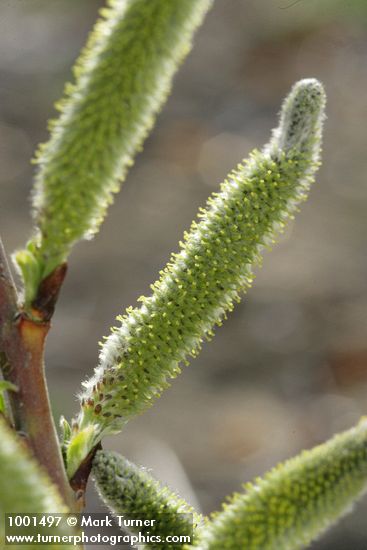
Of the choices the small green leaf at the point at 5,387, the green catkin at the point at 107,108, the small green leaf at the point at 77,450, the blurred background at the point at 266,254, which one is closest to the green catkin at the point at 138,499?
the small green leaf at the point at 77,450

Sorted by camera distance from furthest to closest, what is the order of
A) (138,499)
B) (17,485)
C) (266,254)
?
(266,254)
(138,499)
(17,485)

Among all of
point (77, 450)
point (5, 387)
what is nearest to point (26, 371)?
point (5, 387)

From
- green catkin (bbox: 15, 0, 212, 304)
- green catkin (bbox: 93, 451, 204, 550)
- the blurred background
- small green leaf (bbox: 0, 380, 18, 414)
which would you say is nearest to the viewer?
green catkin (bbox: 15, 0, 212, 304)

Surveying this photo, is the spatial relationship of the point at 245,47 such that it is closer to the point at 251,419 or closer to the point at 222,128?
the point at 222,128

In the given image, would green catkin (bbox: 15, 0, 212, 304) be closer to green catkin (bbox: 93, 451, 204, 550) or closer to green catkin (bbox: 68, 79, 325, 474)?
green catkin (bbox: 68, 79, 325, 474)

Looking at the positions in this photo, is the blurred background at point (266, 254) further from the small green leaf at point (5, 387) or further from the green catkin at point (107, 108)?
the green catkin at point (107, 108)

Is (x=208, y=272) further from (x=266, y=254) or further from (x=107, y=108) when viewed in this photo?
(x=266, y=254)

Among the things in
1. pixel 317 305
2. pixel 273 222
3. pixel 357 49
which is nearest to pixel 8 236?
pixel 317 305

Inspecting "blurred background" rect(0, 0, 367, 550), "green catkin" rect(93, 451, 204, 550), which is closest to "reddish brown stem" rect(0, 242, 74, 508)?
"green catkin" rect(93, 451, 204, 550)
